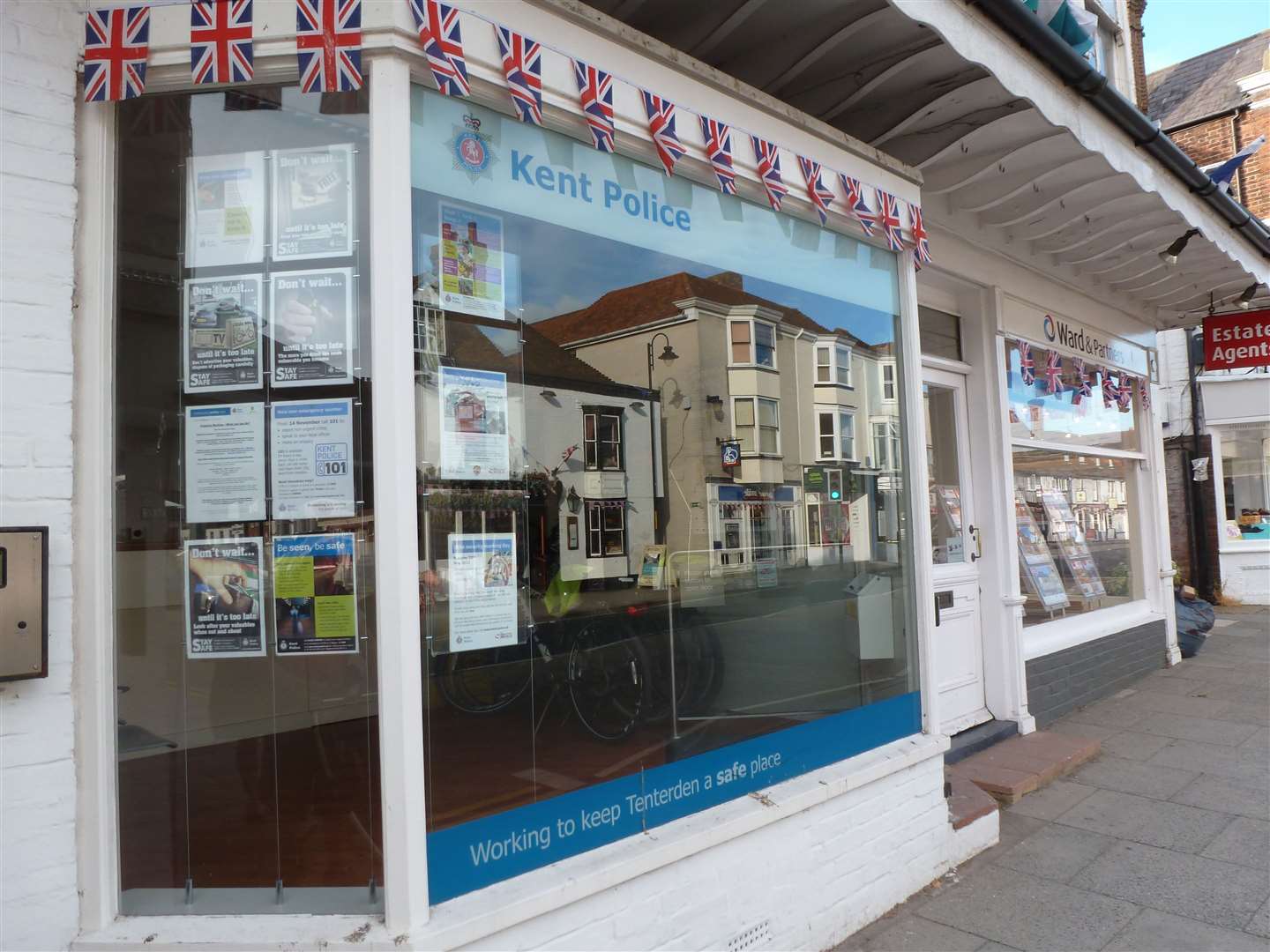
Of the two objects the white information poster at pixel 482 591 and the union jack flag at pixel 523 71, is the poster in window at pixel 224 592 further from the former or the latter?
the union jack flag at pixel 523 71

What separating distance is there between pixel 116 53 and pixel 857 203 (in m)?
2.80

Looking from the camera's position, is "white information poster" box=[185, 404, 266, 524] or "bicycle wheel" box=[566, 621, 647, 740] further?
"bicycle wheel" box=[566, 621, 647, 740]

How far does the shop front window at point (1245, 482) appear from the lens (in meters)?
13.0

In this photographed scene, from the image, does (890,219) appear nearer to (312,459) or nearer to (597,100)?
(597,100)

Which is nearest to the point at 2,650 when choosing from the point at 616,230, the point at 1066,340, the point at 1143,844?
the point at 616,230

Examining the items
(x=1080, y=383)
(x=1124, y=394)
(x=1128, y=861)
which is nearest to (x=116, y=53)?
(x=1128, y=861)

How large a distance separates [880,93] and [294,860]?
3.70 metres

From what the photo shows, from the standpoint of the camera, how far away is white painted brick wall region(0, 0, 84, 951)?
6.79 feet

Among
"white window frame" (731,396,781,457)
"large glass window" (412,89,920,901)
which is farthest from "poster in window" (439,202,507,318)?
"white window frame" (731,396,781,457)

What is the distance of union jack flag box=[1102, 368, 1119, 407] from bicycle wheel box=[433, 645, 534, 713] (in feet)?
22.5

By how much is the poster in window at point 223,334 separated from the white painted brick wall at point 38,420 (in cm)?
28

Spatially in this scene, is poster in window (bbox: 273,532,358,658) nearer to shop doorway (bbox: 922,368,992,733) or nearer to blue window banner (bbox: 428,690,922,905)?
blue window banner (bbox: 428,690,922,905)

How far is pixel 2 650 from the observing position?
2.03m

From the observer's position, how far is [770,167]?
335cm
